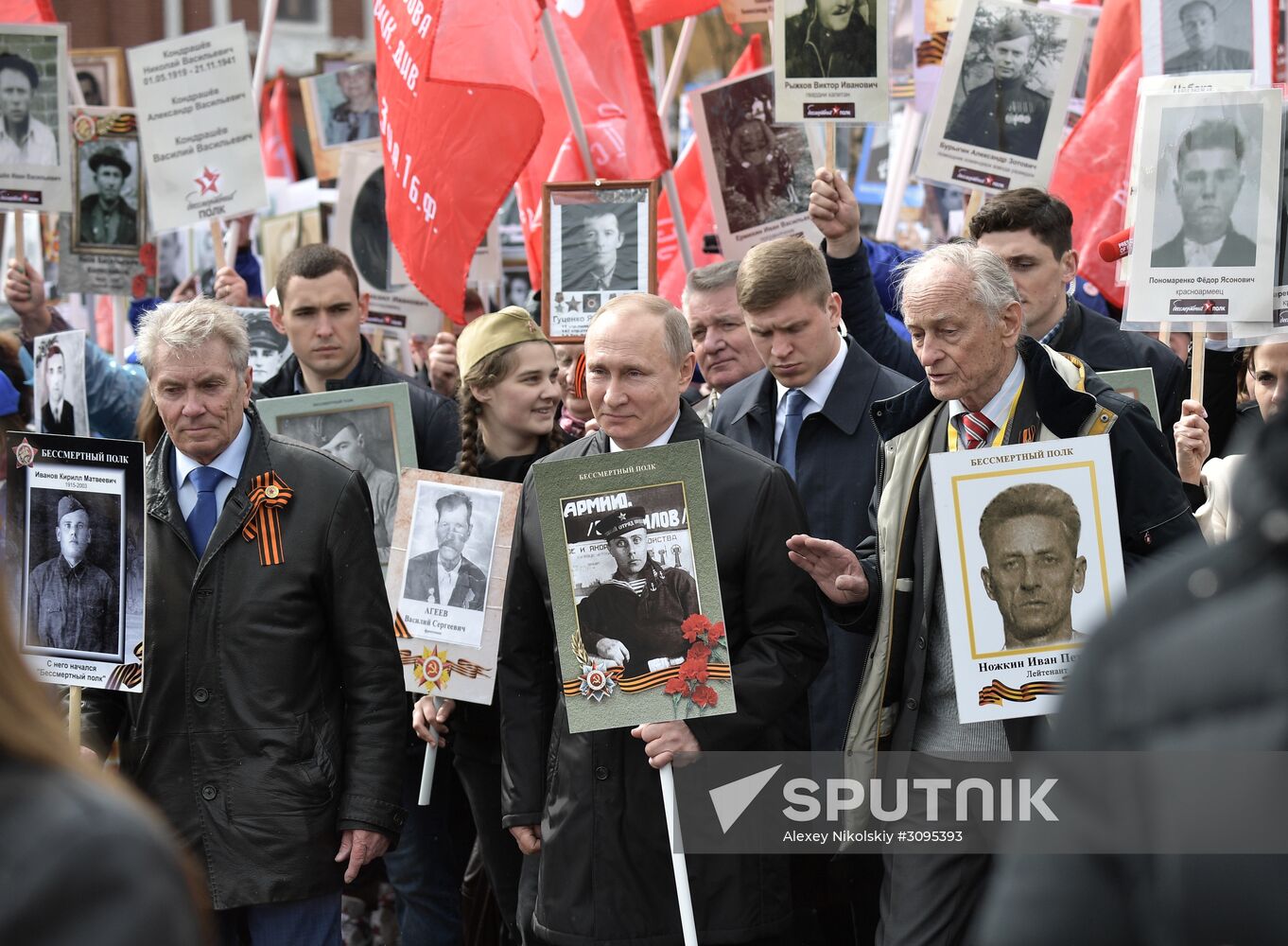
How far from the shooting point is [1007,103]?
6691mm

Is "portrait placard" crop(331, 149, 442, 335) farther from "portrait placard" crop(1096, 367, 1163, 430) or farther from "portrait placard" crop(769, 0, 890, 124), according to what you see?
"portrait placard" crop(1096, 367, 1163, 430)

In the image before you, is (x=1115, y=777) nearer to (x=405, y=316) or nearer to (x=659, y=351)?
(x=659, y=351)

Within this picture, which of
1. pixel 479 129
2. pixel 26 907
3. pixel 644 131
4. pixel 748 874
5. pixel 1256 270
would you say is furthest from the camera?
pixel 644 131

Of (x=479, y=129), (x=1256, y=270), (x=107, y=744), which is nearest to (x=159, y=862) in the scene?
(x=107, y=744)

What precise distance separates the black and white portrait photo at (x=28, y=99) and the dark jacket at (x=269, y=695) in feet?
11.8

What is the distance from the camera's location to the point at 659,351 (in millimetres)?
4594

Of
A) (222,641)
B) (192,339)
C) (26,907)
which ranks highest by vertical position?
(192,339)

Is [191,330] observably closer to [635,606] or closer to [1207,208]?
[635,606]

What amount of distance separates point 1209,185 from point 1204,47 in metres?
1.24

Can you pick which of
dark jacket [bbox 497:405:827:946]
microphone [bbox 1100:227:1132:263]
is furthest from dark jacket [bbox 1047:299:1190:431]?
dark jacket [bbox 497:405:827:946]

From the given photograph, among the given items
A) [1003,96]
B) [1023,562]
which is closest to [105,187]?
[1003,96]

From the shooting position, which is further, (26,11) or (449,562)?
(26,11)

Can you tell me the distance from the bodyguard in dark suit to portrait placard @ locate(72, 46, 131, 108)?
705 centimetres

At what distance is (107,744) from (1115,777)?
12.0 ft
